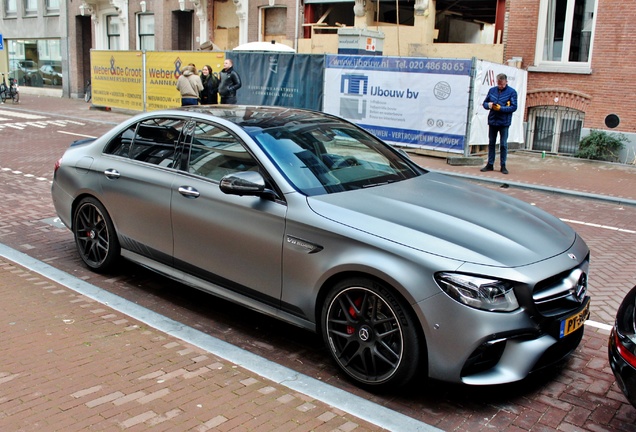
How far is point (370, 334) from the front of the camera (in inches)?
151

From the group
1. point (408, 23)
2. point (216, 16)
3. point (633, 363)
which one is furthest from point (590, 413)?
point (216, 16)

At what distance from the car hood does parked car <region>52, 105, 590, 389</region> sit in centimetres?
1

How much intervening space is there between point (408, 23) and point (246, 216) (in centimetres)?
2052

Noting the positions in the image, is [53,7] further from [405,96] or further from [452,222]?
[452,222]

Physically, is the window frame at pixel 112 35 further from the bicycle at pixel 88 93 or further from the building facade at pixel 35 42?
the building facade at pixel 35 42

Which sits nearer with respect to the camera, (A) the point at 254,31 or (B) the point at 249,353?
(B) the point at 249,353

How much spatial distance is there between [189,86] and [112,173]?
1137 cm

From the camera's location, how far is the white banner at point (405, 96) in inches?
572

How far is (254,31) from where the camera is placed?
2561 centimetres

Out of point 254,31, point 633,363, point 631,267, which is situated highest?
point 254,31

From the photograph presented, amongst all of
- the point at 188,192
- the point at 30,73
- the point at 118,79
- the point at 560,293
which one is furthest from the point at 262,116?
the point at 30,73

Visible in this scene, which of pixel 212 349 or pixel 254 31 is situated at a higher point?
pixel 254 31

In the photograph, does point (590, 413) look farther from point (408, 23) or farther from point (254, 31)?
point (254, 31)

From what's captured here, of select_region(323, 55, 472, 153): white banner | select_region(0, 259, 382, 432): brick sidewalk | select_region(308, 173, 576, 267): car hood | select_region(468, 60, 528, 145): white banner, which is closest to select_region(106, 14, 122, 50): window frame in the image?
select_region(323, 55, 472, 153): white banner
